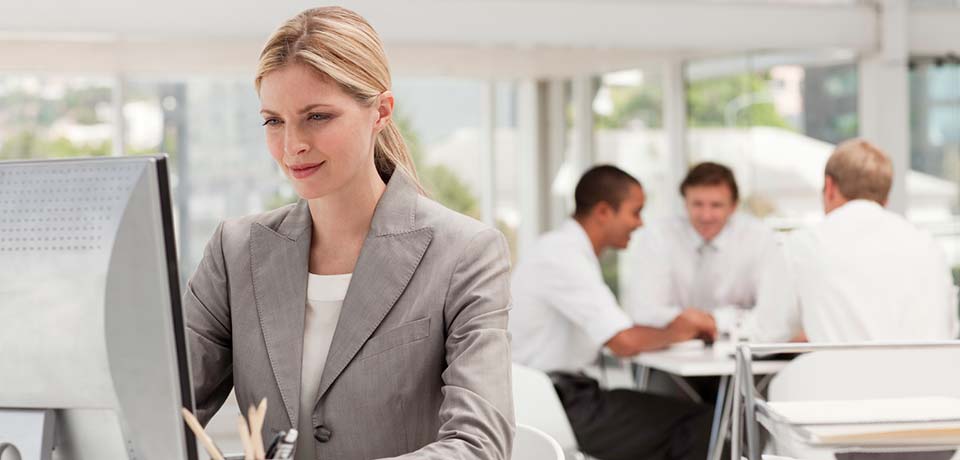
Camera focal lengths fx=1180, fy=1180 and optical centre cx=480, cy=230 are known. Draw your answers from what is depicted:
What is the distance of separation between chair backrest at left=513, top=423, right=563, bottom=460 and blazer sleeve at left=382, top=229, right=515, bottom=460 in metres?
0.27

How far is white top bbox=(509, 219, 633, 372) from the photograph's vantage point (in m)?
4.52

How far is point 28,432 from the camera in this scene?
4.65ft

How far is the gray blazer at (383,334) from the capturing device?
1.75 meters

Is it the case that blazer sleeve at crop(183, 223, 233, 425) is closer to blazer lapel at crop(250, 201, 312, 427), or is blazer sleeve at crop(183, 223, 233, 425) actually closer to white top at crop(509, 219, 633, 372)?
blazer lapel at crop(250, 201, 312, 427)

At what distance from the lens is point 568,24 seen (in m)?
5.71

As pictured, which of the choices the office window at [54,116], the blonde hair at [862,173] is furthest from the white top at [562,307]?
the office window at [54,116]

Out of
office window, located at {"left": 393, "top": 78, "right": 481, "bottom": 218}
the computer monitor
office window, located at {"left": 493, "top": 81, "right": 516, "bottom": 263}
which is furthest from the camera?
office window, located at {"left": 493, "top": 81, "right": 516, "bottom": 263}

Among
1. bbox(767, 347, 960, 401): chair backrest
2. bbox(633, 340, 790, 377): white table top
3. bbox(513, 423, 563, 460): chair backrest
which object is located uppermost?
bbox(513, 423, 563, 460): chair backrest

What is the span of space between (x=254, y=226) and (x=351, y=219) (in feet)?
0.53

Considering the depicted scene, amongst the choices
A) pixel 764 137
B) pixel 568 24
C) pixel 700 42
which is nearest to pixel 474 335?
pixel 568 24

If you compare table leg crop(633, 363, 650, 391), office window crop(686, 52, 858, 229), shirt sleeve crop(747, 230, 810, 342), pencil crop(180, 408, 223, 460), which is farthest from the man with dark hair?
pencil crop(180, 408, 223, 460)

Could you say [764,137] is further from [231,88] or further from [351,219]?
[351,219]

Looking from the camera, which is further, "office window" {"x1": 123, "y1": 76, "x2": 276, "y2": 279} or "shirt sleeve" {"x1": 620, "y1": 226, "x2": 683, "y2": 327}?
"office window" {"x1": 123, "y1": 76, "x2": 276, "y2": 279}

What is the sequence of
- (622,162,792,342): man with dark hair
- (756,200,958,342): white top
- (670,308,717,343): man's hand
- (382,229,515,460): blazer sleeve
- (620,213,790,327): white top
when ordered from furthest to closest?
(620,213,790,327): white top
(622,162,792,342): man with dark hair
(670,308,717,343): man's hand
(756,200,958,342): white top
(382,229,515,460): blazer sleeve
